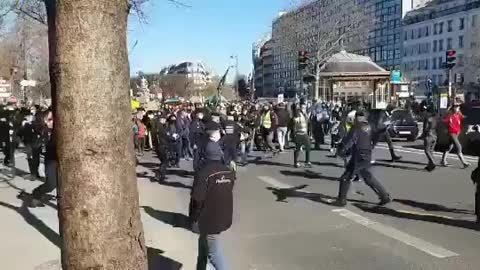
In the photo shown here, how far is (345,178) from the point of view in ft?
32.1

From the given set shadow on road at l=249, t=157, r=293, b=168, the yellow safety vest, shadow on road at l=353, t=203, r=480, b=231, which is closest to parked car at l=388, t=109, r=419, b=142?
the yellow safety vest

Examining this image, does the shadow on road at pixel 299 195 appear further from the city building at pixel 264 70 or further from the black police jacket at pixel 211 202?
the city building at pixel 264 70

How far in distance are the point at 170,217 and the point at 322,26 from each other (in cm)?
3848

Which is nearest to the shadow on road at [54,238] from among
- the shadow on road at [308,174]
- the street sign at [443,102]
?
the shadow on road at [308,174]

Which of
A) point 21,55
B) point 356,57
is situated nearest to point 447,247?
point 356,57

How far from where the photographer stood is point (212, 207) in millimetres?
5082

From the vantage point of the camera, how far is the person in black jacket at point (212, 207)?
5074 mm

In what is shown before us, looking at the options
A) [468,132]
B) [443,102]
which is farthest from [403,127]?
[468,132]

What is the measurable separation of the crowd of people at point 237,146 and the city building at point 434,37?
8494cm

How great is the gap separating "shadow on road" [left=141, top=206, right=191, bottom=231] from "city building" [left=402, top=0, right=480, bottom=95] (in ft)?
314

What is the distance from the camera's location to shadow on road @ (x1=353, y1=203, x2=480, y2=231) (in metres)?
8.14

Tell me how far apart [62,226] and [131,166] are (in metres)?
0.38

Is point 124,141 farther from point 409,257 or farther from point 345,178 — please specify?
point 345,178

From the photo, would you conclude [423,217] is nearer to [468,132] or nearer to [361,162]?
[361,162]
